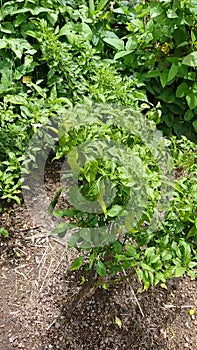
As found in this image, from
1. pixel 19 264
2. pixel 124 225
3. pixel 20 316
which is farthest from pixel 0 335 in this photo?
pixel 124 225

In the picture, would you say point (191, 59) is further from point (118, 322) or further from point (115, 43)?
point (118, 322)

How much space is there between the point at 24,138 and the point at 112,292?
2.58ft

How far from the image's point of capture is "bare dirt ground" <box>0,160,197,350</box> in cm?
220

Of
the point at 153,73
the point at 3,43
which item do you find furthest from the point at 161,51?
the point at 3,43

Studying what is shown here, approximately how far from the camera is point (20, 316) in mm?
2246

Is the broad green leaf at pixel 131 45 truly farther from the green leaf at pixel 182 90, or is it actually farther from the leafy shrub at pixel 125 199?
the leafy shrub at pixel 125 199

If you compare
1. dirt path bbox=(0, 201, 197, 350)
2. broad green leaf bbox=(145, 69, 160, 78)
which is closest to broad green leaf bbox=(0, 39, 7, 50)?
broad green leaf bbox=(145, 69, 160, 78)

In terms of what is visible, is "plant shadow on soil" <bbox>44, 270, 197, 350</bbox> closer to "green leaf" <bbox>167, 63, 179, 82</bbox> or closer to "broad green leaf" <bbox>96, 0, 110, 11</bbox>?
"green leaf" <bbox>167, 63, 179, 82</bbox>

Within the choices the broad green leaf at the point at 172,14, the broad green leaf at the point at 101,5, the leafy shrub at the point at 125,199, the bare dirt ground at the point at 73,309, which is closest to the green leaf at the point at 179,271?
the leafy shrub at the point at 125,199

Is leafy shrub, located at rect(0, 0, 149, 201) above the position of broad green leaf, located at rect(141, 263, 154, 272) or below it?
above

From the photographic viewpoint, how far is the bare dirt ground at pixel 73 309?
2195 millimetres

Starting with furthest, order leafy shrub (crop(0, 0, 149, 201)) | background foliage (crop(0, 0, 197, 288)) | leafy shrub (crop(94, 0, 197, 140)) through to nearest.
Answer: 1. leafy shrub (crop(94, 0, 197, 140))
2. leafy shrub (crop(0, 0, 149, 201))
3. background foliage (crop(0, 0, 197, 288))

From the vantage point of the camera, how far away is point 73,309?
2.24 metres

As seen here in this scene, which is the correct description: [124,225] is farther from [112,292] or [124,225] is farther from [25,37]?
[25,37]
